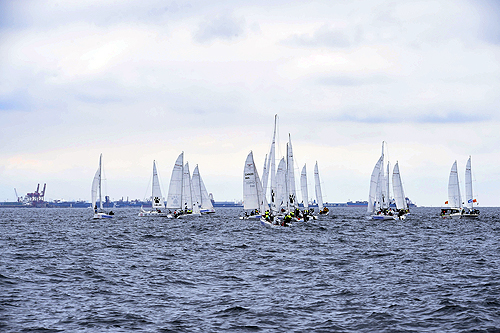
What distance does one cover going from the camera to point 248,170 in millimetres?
66938

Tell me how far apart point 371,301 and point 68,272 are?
1623 centimetres

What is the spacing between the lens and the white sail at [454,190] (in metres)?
102

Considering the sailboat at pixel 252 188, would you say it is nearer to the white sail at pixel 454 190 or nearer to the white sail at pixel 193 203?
the white sail at pixel 193 203

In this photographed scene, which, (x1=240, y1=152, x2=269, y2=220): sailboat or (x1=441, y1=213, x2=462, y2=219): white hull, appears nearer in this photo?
(x1=240, y1=152, x2=269, y2=220): sailboat

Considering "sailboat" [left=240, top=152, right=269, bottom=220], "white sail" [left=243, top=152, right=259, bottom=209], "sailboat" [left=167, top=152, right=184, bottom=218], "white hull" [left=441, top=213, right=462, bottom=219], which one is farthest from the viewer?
"sailboat" [left=167, top=152, right=184, bottom=218]

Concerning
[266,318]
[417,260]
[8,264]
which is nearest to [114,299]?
[266,318]

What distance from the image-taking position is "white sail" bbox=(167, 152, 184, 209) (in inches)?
3986

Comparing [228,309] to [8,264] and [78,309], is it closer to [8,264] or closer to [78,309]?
[78,309]

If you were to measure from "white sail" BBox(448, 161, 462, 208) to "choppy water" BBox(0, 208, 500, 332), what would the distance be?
66.9m

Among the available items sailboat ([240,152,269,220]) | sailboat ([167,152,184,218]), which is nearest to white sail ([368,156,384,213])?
sailboat ([240,152,269,220])

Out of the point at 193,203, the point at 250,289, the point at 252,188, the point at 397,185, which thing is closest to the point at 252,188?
the point at 252,188

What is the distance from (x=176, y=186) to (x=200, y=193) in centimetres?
1664

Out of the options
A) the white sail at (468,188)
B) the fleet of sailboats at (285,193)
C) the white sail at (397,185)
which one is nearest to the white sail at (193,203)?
the fleet of sailboats at (285,193)

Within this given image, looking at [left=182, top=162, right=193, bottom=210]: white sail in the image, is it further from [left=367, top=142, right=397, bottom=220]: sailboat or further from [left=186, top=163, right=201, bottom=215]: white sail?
[left=367, top=142, right=397, bottom=220]: sailboat
